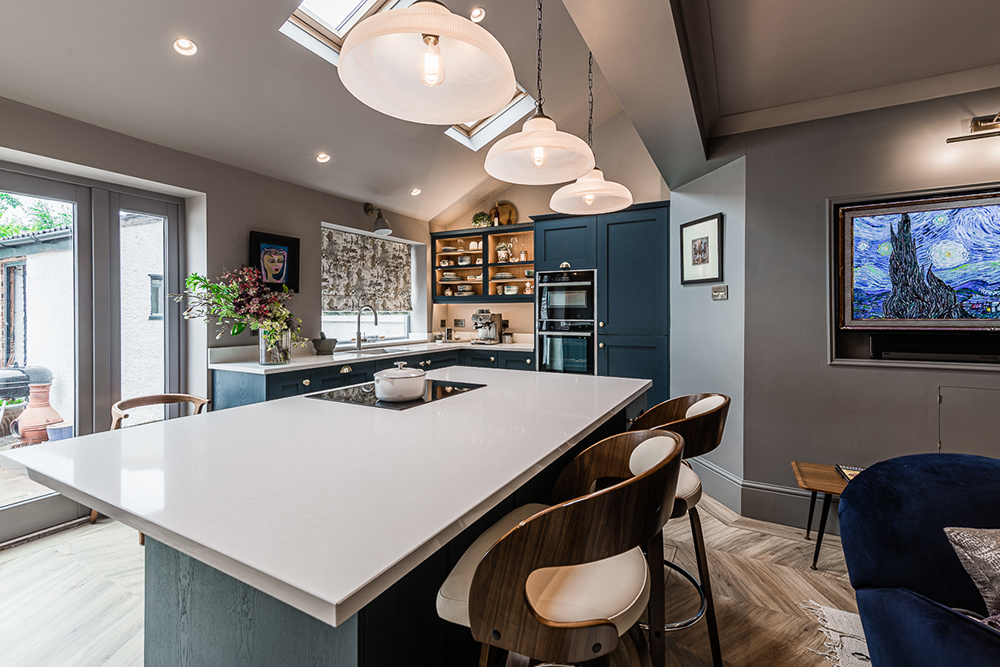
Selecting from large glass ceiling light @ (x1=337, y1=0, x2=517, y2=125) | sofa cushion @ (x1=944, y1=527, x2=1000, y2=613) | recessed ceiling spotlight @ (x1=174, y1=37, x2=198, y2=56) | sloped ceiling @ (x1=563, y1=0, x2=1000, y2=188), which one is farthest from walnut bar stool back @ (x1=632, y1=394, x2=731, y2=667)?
recessed ceiling spotlight @ (x1=174, y1=37, x2=198, y2=56)

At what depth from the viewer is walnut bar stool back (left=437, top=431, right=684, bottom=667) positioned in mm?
766

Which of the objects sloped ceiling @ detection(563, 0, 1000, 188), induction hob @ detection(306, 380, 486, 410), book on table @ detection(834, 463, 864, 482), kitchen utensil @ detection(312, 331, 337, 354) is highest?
sloped ceiling @ detection(563, 0, 1000, 188)

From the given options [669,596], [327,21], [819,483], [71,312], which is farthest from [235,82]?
[819,483]

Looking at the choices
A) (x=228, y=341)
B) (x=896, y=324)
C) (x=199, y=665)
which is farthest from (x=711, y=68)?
(x=228, y=341)

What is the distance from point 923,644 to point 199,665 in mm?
1559

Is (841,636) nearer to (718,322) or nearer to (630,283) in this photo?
(718,322)

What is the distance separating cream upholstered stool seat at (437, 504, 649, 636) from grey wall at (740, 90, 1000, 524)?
81.4 inches

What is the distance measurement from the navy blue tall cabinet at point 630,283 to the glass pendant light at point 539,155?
219cm

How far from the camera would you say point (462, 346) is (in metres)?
4.91

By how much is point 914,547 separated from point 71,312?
3963 millimetres

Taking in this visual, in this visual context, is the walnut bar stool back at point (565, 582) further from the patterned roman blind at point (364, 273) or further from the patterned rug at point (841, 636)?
the patterned roman blind at point (364, 273)

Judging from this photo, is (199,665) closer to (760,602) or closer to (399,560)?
(399,560)

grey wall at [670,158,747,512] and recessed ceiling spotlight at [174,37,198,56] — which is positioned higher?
recessed ceiling spotlight at [174,37,198,56]

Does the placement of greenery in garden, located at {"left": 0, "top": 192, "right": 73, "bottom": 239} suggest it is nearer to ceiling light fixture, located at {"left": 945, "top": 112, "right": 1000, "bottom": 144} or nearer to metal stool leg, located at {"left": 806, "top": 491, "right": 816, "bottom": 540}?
metal stool leg, located at {"left": 806, "top": 491, "right": 816, "bottom": 540}
